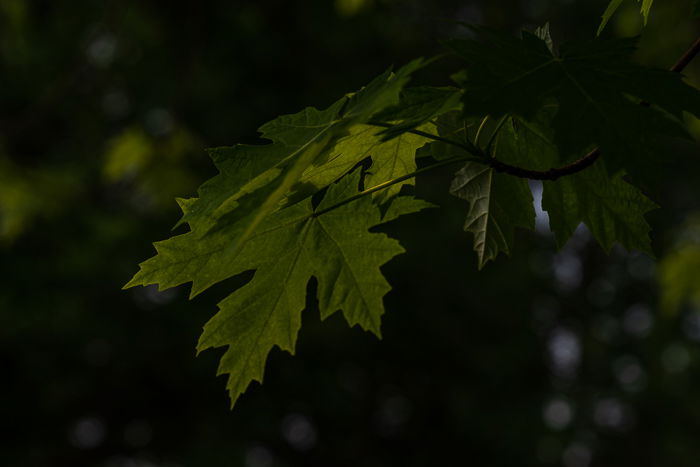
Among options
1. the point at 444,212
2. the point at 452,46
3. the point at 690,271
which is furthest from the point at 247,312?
the point at 444,212

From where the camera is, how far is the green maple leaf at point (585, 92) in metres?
0.94

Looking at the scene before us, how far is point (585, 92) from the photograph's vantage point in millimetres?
957

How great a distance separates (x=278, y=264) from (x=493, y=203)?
1.19 ft

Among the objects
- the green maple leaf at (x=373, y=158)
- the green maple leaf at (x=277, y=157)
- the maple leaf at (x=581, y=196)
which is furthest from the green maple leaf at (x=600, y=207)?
the green maple leaf at (x=277, y=157)

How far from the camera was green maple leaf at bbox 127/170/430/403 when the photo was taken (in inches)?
48.2

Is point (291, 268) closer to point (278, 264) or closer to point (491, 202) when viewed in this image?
point (278, 264)

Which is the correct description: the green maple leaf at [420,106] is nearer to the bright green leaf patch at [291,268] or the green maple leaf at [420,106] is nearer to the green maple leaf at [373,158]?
the green maple leaf at [373,158]

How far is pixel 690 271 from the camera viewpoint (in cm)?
527

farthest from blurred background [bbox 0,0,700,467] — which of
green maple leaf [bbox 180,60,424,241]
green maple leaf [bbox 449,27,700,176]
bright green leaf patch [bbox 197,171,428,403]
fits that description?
green maple leaf [bbox 449,27,700,176]

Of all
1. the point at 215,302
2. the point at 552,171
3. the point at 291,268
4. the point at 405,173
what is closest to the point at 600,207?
the point at 552,171

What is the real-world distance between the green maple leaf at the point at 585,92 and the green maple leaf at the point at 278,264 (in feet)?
1.17

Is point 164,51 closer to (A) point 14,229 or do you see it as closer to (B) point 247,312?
(A) point 14,229

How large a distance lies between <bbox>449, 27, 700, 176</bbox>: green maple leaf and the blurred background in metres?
7.14

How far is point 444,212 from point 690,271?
5173 mm
